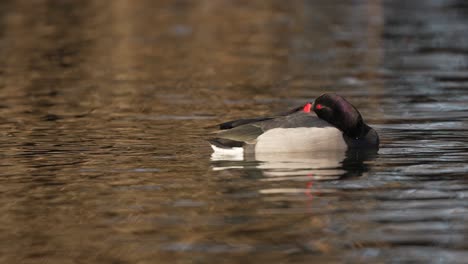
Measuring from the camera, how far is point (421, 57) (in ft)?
82.2

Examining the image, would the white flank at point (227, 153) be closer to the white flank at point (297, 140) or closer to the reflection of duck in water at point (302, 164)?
the reflection of duck in water at point (302, 164)

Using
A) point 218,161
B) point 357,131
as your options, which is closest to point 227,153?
point 218,161

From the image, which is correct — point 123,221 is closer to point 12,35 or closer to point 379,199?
point 379,199

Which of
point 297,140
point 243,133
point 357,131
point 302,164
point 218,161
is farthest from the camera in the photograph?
point 357,131

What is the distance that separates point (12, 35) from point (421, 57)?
36.9ft

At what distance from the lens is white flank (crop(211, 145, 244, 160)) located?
43.1ft

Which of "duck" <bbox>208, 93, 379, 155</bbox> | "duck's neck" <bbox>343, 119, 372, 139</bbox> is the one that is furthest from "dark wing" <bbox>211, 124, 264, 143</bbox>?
"duck's neck" <bbox>343, 119, 372, 139</bbox>

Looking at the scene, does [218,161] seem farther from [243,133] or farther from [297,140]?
[297,140]

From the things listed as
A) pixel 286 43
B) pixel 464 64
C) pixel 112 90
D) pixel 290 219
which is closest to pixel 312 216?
pixel 290 219

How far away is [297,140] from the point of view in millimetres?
13031

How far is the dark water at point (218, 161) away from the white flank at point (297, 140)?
8.3 inches

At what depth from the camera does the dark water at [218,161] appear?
8.94m

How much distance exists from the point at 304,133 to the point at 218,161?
1032mm

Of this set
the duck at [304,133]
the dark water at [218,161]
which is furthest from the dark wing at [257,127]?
the dark water at [218,161]
